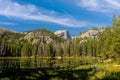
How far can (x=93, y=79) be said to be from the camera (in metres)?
33.8

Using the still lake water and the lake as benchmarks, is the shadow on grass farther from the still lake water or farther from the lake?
the still lake water

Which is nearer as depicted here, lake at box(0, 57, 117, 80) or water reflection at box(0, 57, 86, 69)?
lake at box(0, 57, 117, 80)

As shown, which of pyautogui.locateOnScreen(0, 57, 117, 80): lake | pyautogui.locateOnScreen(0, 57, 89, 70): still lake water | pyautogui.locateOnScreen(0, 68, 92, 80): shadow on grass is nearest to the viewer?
pyautogui.locateOnScreen(0, 68, 92, 80): shadow on grass

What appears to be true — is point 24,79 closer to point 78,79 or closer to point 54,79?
point 54,79

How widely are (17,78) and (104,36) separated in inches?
4243

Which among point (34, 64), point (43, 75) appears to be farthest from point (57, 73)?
point (34, 64)

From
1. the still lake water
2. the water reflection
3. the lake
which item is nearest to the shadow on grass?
the lake

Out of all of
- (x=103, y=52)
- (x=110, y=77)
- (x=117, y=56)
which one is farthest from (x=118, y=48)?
(x=110, y=77)

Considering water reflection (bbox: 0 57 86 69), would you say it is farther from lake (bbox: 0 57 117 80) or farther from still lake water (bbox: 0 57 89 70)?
lake (bbox: 0 57 117 80)

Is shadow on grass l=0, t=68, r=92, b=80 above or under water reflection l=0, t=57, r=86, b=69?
above

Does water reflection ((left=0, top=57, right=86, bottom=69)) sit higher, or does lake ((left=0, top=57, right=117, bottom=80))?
lake ((left=0, top=57, right=117, bottom=80))

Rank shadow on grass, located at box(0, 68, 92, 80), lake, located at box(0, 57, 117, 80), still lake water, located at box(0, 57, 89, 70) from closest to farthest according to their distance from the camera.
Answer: shadow on grass, located at box(0, 68, 92, 80) → lake, located at box(0, 57, 117, 80) → still lake water, located at box(0, 57, 89, 70)

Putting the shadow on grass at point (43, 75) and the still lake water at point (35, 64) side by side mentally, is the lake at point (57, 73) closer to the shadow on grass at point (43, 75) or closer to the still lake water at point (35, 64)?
the shadow on grass at point (43, 75)

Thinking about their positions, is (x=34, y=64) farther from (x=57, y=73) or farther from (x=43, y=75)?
(x=43, y=75)
